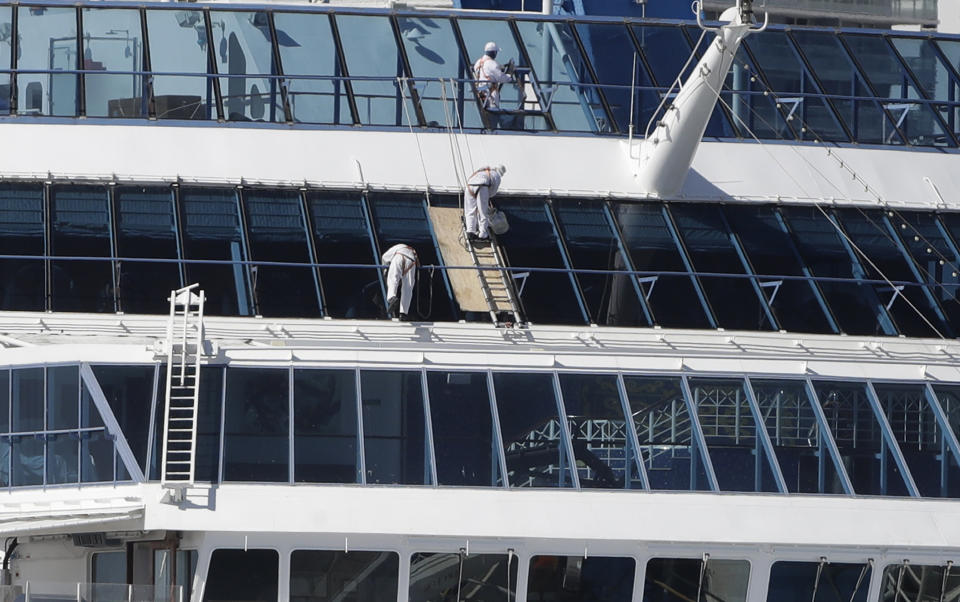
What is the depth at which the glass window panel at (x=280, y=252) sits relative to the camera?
28.1 metres

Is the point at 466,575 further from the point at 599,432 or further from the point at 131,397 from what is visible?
the point at 131,397

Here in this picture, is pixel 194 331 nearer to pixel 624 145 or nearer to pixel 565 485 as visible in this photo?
pixel 565 485

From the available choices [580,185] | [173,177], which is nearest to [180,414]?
[173,177]

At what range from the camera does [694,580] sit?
2344 centimetres

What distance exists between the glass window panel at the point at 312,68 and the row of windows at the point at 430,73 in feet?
0.08

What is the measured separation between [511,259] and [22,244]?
781 cm

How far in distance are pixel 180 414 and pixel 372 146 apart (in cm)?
930

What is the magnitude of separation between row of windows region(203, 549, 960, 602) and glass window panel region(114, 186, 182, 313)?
6408 millimetres

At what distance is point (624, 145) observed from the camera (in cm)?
3203

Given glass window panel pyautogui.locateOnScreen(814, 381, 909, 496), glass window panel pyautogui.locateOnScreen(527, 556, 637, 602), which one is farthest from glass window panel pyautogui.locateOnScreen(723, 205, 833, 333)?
glass window panel pyautogui.locateOnScreen(527, 556, 637, 602)

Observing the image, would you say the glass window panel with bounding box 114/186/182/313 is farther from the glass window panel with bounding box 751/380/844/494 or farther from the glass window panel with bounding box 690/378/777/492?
the glass window panel with bounding box 751/380/844/494

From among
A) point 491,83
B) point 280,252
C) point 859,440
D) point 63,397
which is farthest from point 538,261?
point 63,397

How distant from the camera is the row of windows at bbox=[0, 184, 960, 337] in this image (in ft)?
92.6

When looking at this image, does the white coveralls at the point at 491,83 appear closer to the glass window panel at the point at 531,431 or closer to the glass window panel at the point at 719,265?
the glass window panel at the point at 719,265
